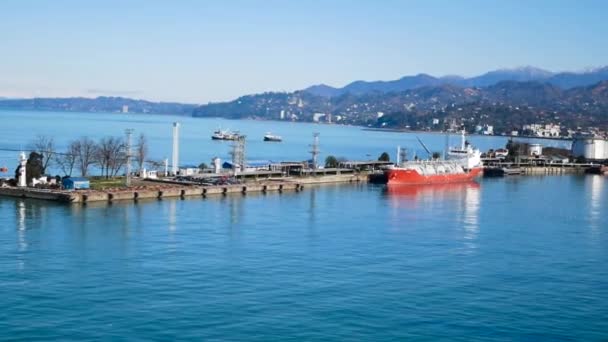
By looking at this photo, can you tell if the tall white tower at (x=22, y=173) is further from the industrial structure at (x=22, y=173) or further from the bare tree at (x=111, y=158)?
the bare tree at (x=111, y=158)

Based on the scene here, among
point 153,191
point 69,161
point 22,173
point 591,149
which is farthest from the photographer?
point 591,149

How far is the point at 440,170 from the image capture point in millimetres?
28859

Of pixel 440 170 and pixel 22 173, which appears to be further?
pixel 440 170

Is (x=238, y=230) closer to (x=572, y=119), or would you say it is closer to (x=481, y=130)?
(x=481, y=130)

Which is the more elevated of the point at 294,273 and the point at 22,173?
the point at 22,173

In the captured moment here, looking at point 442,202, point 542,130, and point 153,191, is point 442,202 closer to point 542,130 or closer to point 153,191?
point 153,191

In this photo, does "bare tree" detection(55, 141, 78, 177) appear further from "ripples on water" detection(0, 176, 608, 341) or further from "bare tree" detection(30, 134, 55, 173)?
"ripples on water" detection(0, 176, 608, 341)

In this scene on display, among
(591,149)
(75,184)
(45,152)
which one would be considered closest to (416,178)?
(45,152)

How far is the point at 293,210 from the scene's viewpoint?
18141 millimetres

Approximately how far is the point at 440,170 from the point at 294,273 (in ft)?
61.6

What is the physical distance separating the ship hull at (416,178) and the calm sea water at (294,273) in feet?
25.3

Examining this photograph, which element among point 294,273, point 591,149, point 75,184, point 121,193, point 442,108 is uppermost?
point 442,108

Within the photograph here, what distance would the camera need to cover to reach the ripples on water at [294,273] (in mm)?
8469

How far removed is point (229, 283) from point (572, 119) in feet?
329
